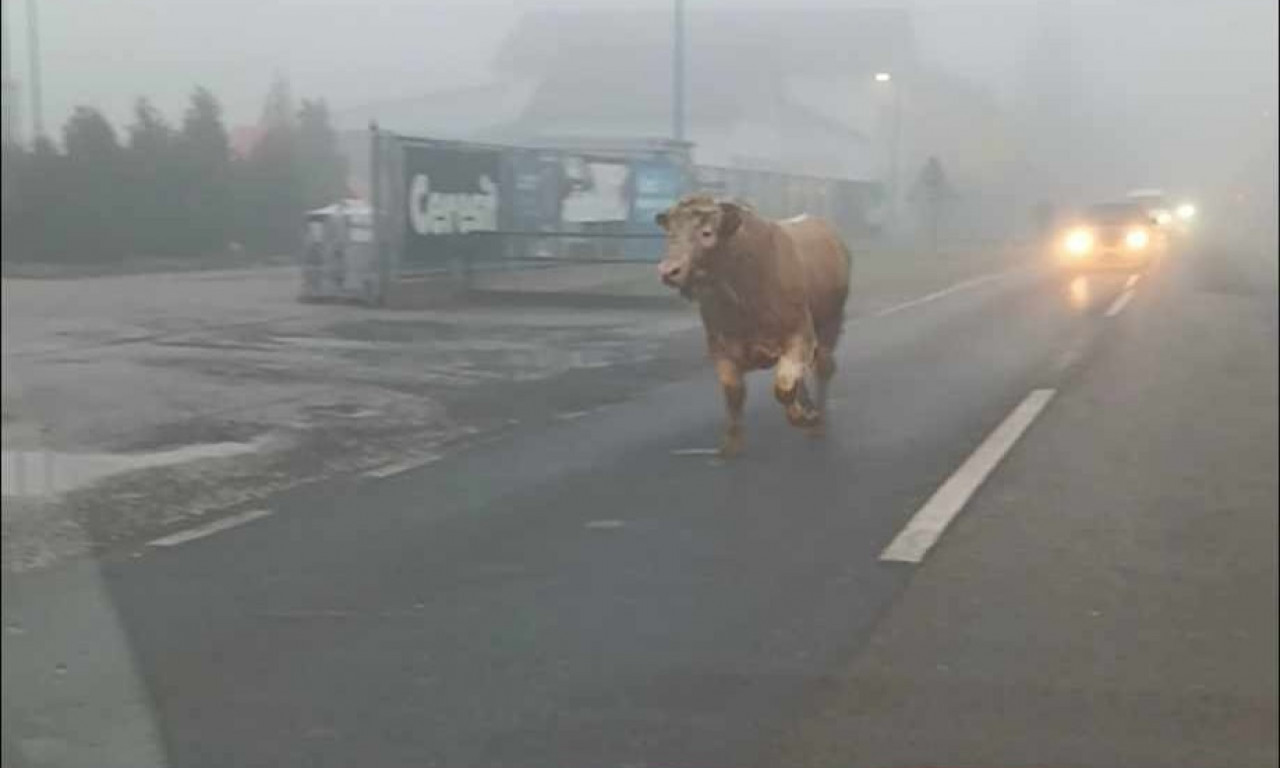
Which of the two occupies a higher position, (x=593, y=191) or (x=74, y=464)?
(x=593, y=191)

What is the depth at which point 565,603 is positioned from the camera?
785 centimetres

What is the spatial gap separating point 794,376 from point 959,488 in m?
6.22

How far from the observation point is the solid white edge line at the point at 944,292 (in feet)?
27.6

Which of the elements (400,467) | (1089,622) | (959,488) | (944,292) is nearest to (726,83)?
(1089,622)

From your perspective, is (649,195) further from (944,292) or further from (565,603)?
(944,292)

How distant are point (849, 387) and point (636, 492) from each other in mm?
1813

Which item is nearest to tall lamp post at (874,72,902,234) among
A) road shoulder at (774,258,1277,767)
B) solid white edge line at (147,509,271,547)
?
road shoulder at (774,258,1277,767)

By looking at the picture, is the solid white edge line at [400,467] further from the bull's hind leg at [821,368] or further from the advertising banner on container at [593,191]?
the bull's hind leg at [821,368]

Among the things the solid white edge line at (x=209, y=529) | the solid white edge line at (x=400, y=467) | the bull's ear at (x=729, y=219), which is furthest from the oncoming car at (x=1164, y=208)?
the solid white edge line at (x=400, y=467)

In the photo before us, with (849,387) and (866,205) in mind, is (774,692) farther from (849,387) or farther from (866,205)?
(849,387)

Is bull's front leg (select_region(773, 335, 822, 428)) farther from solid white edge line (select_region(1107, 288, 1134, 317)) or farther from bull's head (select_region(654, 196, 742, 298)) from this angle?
solid white edge line (select_region(1107, 288, 1134, 317))

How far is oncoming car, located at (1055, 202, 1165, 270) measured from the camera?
696 cm

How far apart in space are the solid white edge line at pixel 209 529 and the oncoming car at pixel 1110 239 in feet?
13.6

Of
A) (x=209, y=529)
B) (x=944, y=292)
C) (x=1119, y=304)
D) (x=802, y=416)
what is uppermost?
(x=944, y=292)
